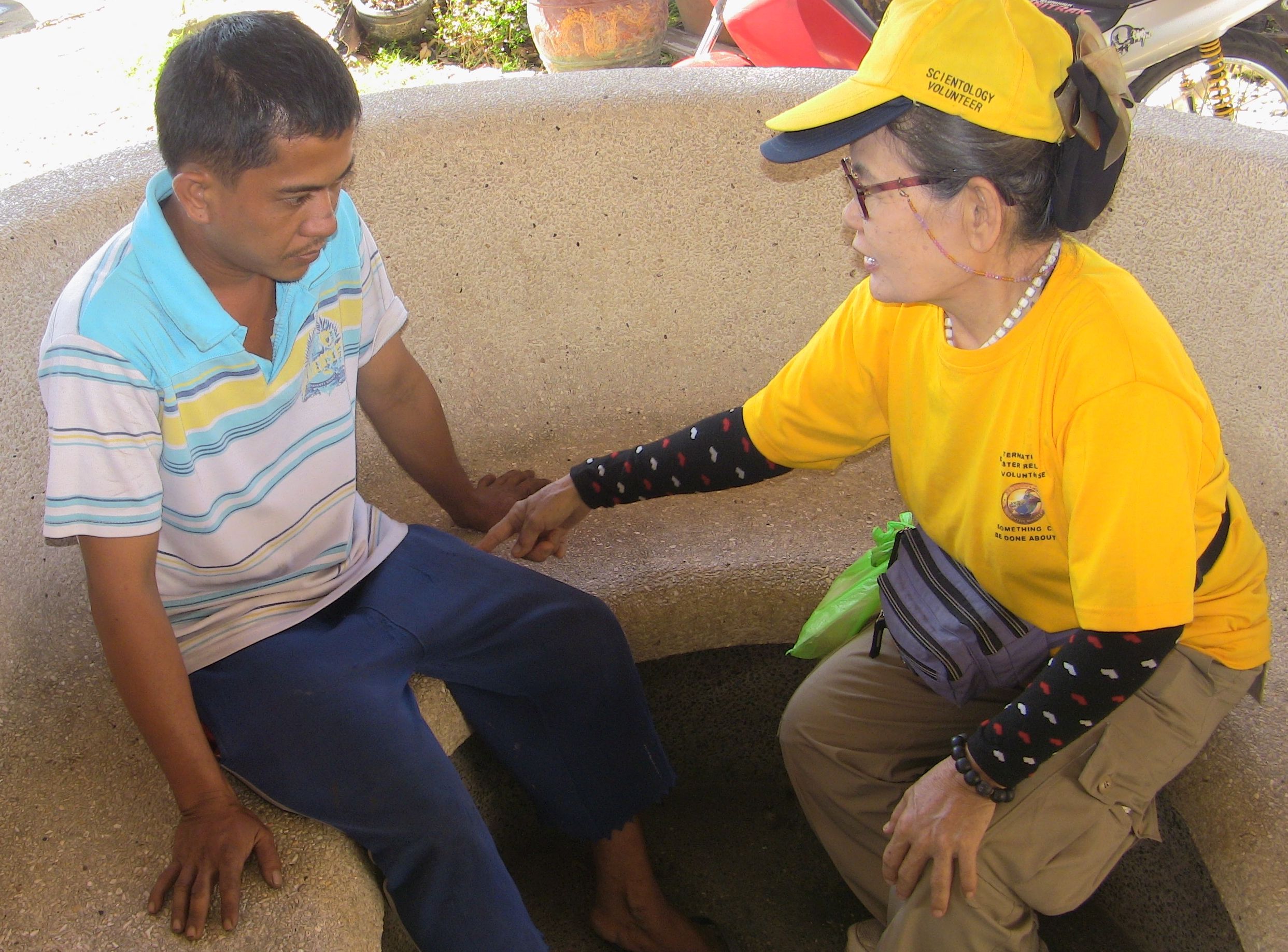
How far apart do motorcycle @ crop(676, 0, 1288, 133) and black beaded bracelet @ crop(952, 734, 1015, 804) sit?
246cm

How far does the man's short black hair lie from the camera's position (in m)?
1.25

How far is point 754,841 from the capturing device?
2.34m

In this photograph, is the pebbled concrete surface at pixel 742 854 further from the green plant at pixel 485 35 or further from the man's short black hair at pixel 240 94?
the green plant at pixel 485 35

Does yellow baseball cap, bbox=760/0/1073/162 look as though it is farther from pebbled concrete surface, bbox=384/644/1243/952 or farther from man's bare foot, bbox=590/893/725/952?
man's bare foot, bbox=590/893/725/952

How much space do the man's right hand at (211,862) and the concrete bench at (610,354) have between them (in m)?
0.04

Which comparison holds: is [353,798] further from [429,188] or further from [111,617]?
[429,188]

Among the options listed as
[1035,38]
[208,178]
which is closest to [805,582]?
[1035,38]

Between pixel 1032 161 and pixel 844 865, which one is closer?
pixel 1032 161

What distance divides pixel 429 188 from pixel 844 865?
1526 mm

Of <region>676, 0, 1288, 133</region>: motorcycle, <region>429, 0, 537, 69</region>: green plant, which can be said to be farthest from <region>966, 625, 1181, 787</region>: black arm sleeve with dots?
<region>429, 0, 537, 69</region>: green plant

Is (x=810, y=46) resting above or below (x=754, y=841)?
above

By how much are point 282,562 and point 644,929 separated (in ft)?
2.92

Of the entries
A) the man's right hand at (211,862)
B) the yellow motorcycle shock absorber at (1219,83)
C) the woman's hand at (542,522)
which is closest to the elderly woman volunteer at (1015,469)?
the woman's hand at (542,522)

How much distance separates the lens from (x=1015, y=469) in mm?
1378
